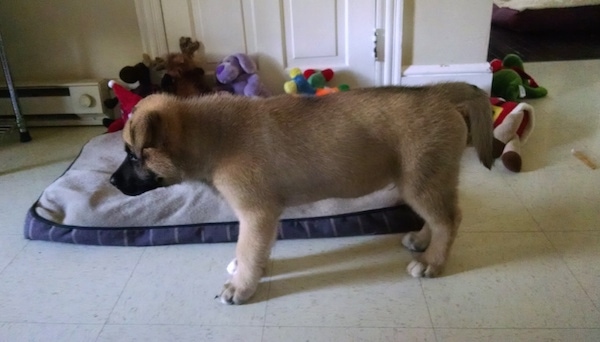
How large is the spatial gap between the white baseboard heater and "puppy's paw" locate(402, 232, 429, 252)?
210 cm

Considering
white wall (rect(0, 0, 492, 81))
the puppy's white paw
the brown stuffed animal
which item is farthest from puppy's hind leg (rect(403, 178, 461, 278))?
the brown stuffed animal

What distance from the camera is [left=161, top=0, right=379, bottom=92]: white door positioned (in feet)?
9.76

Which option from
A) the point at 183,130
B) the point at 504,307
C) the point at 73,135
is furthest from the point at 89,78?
the point at 504,307

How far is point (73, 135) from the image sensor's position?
122 inches

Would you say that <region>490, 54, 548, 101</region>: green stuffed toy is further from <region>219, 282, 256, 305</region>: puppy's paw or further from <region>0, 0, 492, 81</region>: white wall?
<region>219, 282, 256, 305</region>: puppy's paw

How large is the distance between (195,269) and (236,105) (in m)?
0.59

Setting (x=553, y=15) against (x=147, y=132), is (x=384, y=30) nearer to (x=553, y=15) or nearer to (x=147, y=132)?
(x=147, y=132)

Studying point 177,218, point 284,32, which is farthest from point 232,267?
point 284,32

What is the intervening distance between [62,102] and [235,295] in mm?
2098

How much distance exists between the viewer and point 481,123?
1631 mm

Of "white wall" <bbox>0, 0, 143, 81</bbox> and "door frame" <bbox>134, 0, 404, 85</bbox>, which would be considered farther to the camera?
"white wall" <bbox>0, 0, 143, 81</bbox>

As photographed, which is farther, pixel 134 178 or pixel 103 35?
pixel 103 35

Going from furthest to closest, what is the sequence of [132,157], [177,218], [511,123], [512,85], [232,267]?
1. [512,85]
2. [511,123]
3. [177,218]
4. [232,267]
5. [132,157]

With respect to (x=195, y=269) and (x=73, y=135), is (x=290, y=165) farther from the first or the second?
(x=73, y=135)
